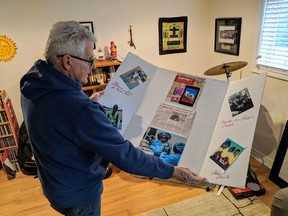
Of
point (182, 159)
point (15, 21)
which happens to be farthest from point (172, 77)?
point (15, 21)

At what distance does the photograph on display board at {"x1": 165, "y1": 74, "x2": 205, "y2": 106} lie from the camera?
4.29ft

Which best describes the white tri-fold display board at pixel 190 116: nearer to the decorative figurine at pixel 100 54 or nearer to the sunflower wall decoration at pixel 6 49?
the decorative figurine at pixel 100 54

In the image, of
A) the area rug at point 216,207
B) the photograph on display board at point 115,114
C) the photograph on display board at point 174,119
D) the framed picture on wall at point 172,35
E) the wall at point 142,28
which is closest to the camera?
the photograph on display board at point 174,119

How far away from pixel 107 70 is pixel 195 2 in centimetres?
153

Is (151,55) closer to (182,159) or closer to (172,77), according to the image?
(172,77)

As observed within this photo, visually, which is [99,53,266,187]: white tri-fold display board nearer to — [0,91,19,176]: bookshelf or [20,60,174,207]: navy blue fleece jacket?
[20,60,174,207]: navy blue fleece jacket

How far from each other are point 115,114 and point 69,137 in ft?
1.81

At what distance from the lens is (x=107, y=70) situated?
9.12 ft

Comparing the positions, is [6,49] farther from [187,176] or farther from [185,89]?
[187,176]

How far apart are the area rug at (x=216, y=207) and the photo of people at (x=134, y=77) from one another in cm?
122

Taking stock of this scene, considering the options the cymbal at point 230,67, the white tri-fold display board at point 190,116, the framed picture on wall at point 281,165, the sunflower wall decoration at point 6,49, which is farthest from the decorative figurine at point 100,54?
the framed picture on wall at point 281,165

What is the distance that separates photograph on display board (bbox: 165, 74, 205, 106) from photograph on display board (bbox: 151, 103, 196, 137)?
0.05m

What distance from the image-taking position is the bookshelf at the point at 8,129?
249 cm

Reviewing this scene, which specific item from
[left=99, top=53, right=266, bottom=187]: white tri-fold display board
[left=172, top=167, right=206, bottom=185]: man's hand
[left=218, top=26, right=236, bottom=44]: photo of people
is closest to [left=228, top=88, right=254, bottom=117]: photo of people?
[left=99, top=53, right=266, bottom=187]: white tri-fold display board
